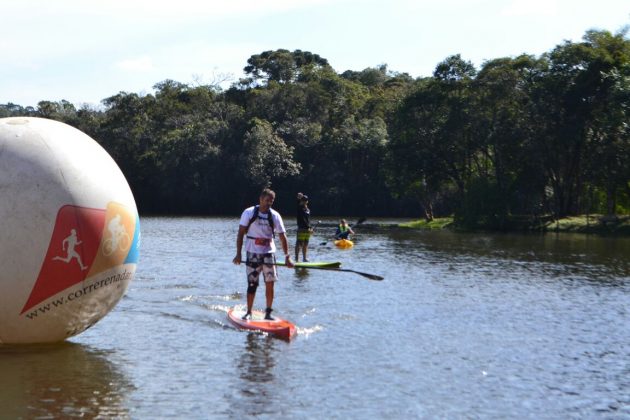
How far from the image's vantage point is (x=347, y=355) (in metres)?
12.4

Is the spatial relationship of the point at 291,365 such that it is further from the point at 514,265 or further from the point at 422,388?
the point at 514,265

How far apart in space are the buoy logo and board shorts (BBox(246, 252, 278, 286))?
11.4ft

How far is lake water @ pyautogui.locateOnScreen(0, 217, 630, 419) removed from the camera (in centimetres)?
969

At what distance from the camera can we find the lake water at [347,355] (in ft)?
31.8

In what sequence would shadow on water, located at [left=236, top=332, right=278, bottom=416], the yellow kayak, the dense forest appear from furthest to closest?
the dense forest → the yellow kayak → shadow on water, located at [left=236, top=332, right=278, bottom=416]

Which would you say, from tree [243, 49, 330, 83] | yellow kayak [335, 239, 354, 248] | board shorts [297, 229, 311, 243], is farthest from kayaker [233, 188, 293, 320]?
tree [243, 49, 330, 83]

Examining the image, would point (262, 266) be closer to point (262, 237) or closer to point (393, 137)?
point (262, 237)

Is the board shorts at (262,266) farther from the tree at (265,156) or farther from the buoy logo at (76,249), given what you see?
the tree at (265,156)

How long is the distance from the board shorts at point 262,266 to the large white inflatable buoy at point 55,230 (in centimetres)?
318

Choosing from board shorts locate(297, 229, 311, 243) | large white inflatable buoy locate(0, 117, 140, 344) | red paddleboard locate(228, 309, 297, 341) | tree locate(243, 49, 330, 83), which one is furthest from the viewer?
tree locate(243, 49, 330, 83)

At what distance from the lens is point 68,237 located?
10992mm

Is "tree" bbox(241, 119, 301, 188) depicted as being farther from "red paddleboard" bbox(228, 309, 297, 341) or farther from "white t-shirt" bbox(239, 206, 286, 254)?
"white t-shirt" bbox(239, 206, 286, 254)

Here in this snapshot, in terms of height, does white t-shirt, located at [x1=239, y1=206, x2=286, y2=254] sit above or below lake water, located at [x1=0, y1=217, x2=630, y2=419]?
above

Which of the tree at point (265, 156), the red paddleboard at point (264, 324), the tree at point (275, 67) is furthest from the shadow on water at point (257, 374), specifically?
the tree at point (275, 67)
